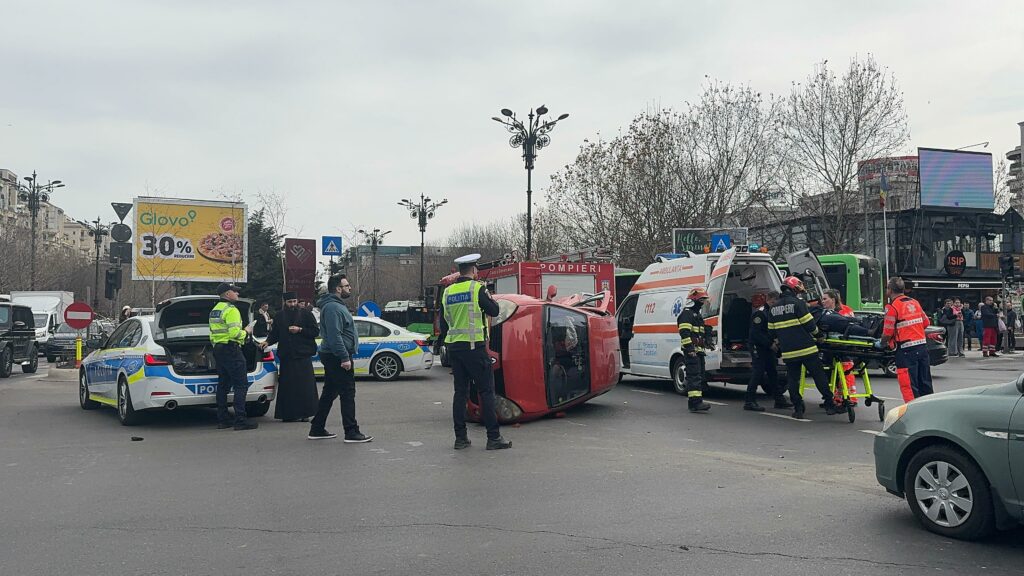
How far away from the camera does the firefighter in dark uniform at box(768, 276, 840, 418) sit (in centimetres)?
1058

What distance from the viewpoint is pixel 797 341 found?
1065 cm

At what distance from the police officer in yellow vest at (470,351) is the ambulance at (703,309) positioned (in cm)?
512

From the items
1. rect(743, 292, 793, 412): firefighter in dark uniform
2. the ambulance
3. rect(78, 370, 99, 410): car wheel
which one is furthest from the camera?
the ambulance

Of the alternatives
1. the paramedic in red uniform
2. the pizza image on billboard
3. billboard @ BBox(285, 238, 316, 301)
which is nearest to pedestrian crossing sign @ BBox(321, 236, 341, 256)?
billboard @ BBox(285, 238, 316, 301)

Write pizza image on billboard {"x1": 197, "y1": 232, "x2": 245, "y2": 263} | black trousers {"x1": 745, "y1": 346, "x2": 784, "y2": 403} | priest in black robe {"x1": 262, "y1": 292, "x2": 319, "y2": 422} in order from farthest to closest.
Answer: pizza image on billboard {"x1": 197, "y1": 232, "x2": 245, "y2": 263}, black trousers {"x1": 745, "y1": 346, "x2": 784, "y2": 403}, priest in black robe {"x1": 262, "y1": 292, "x2": 319, "y2": 422}

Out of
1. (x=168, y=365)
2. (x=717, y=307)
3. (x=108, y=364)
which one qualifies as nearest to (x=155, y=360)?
(x=168, y=365)

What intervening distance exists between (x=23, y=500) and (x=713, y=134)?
31219 mm

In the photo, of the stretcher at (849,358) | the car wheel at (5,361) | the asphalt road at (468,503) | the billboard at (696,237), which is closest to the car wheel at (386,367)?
the asphalt road at (468,503)

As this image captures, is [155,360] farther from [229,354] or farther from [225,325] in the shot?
[225,325]

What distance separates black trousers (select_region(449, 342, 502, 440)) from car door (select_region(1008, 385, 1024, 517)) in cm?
491

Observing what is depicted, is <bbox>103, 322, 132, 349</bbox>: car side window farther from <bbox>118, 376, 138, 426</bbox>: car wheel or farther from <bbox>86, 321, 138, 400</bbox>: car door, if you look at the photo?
<bbox>118, 376, 138, 426</bbox>: car wheel

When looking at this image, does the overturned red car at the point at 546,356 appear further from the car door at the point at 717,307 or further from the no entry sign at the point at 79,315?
the no entry sign at the point at 79,315

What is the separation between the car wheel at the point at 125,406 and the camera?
34.7ft

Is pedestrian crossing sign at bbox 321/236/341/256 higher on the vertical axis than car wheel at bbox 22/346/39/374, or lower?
higher
